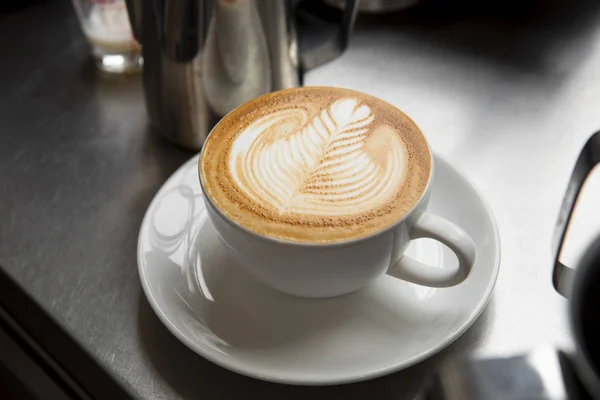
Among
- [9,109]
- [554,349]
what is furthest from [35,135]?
[554,349]

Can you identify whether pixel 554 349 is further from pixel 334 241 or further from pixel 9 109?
pixel 9 109

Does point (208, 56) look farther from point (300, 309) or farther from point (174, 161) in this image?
point (300, 309)

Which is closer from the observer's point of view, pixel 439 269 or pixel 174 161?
pixel 439 269

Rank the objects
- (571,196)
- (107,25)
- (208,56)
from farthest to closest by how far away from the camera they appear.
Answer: (107,25) → (208,56) → (571,196)

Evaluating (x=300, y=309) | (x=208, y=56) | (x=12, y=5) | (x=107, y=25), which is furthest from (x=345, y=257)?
(x=12, y=5)

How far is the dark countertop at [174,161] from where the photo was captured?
18.6 inches

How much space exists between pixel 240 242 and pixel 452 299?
0.16 metres

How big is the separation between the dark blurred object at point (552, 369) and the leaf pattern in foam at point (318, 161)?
13cm

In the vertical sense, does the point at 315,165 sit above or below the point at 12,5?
above

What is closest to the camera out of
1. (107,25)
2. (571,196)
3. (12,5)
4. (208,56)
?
(571,196)

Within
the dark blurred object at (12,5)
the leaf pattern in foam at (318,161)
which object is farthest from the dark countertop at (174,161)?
the leaf pattern in foam at (318,161)

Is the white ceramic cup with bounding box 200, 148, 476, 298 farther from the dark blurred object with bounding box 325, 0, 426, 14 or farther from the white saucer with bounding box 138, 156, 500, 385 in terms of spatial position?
the dark blurred object with bounding box 325, 0, 426, 14

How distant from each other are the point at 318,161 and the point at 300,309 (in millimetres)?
107

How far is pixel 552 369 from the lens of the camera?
0.33 meters
